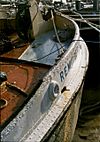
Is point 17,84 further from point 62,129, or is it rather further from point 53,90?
point 62,129

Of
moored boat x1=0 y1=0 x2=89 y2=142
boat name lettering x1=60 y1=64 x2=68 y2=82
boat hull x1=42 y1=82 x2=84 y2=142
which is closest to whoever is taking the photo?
moored boat x1=0 y1=0 x2=89 y2=142

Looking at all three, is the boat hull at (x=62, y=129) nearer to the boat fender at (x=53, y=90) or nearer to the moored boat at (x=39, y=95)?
the moored boat at (x=39, y=95)

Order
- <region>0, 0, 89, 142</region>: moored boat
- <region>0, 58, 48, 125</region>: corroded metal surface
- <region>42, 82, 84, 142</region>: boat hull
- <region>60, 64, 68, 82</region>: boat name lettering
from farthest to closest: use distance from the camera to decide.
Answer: <region>60, 64, 68, 82</region>: boat name lettering
<region>42, 82, 84, 142</region>: boat hull
<region>0, 58, 48, 125</region>: corroded metal surface
<region>0, 0, 89, 142</region>: moored boat

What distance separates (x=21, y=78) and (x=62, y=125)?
0.68m

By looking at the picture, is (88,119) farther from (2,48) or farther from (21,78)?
(21,78)

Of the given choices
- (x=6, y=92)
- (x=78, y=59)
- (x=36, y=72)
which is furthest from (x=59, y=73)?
(x=78, y=59)

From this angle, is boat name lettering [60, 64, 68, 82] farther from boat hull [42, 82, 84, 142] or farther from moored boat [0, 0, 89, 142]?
boat hull [42, 82, 84, 142]

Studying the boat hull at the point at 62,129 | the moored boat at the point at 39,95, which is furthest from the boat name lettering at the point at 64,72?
the boat hull at the point at 62,129

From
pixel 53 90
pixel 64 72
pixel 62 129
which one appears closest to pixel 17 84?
pixel 53 90

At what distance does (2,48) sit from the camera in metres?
4.65

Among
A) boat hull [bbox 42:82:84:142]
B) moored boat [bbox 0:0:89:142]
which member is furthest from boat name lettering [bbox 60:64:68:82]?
boat hull [bbox 42:82:84:142]

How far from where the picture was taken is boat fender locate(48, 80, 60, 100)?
2.98m

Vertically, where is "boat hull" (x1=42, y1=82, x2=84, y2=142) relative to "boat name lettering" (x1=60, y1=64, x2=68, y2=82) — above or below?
below

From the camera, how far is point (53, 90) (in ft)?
9.91
